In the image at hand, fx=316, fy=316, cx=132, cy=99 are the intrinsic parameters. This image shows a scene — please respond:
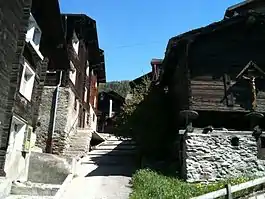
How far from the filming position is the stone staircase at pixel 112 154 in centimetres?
1793

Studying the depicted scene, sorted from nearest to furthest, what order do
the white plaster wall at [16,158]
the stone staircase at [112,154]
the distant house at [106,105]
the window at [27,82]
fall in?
1. the white plaster wall at [16,158]
2. the window at [27,82]
3. the stone staircase at [112,154]
4. the distant house at [106,105]

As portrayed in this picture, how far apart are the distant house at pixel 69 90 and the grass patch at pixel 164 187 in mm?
8072

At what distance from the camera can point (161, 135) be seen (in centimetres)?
1662

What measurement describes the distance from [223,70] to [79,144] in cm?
1132

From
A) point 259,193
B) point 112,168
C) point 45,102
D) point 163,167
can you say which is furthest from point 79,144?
point 259,193

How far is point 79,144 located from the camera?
21328mm

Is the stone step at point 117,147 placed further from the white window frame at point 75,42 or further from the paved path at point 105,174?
the white window frame at point 75,42

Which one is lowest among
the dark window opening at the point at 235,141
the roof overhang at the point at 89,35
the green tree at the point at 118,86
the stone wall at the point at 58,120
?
the dark window opening at the point at 235,141

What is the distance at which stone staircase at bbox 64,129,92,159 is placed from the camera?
795 inches

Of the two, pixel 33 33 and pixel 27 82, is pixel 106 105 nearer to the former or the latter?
pixel 27 82

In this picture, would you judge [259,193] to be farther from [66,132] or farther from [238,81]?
[66,132]

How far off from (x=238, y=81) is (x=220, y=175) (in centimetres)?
431

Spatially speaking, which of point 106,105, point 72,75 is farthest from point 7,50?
point 106,105

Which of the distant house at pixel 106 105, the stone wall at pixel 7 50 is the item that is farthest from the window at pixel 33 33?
the distant house at pixel 106 105
